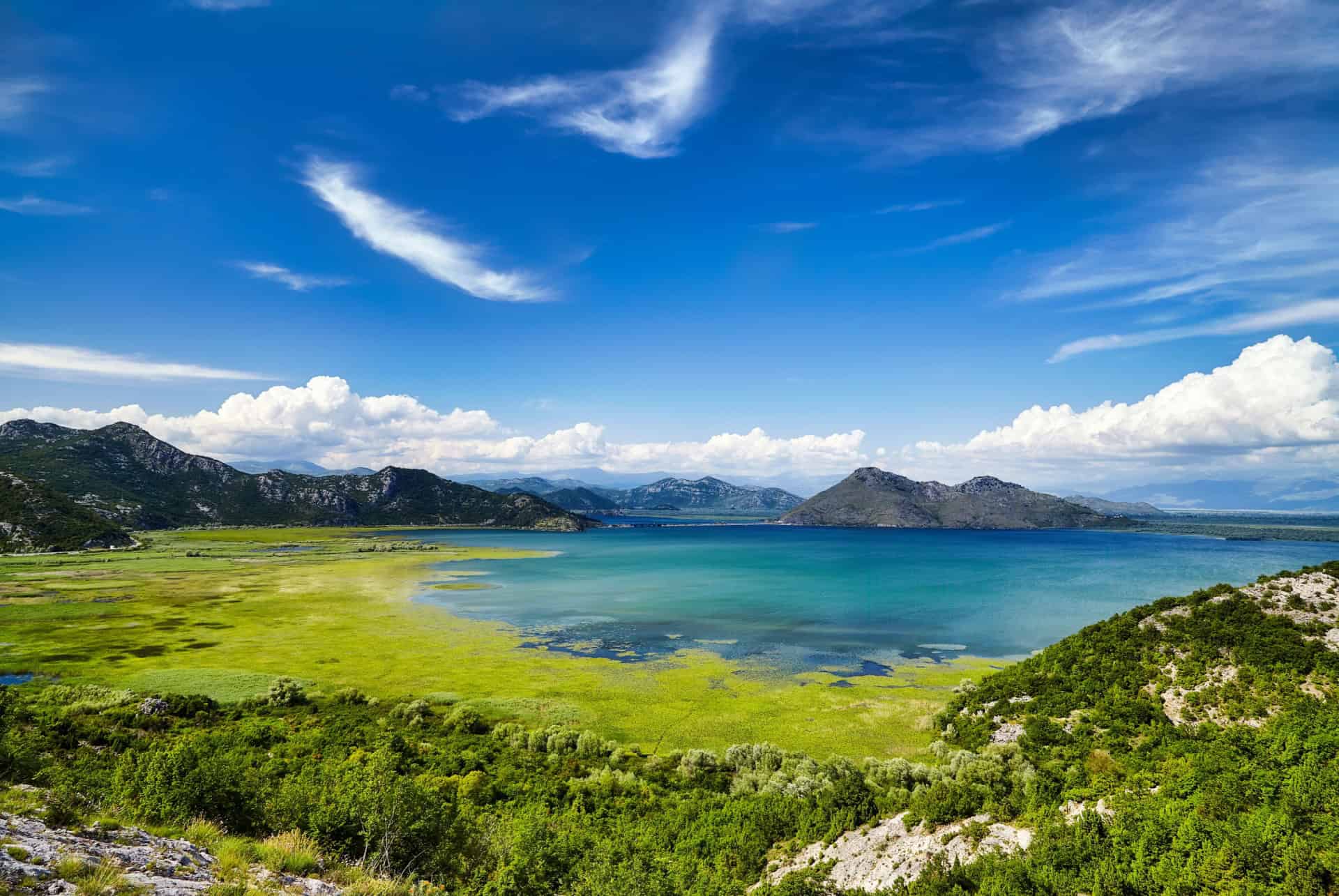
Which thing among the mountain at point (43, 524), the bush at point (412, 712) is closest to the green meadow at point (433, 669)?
the bush at point (412, 712)

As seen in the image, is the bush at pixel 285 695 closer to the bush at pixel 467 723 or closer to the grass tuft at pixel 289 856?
the bush at pixel 467 723

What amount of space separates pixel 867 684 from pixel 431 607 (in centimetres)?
6483

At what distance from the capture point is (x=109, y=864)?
12.8m

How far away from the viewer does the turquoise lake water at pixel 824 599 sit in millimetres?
65562

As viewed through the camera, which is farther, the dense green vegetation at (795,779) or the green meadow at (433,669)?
the green meadow at (433,669)

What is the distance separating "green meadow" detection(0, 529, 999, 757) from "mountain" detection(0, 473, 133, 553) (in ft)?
236

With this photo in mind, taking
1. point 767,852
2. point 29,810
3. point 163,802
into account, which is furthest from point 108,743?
point 767,852

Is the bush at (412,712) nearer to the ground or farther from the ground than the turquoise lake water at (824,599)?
farther from the ground

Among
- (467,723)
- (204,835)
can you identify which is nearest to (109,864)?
(204,835)

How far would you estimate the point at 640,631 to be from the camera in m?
72.2

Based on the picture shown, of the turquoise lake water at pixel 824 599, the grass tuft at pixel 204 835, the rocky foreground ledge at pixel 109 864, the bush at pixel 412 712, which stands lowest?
the turquoise lake water at pixel 824 599

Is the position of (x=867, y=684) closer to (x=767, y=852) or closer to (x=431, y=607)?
(x=767, y=852)

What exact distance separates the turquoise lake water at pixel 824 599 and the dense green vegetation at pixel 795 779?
25924 millimetres

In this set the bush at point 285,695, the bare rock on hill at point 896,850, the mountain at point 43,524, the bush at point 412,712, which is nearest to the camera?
the bare rock on hill at point 896,850
